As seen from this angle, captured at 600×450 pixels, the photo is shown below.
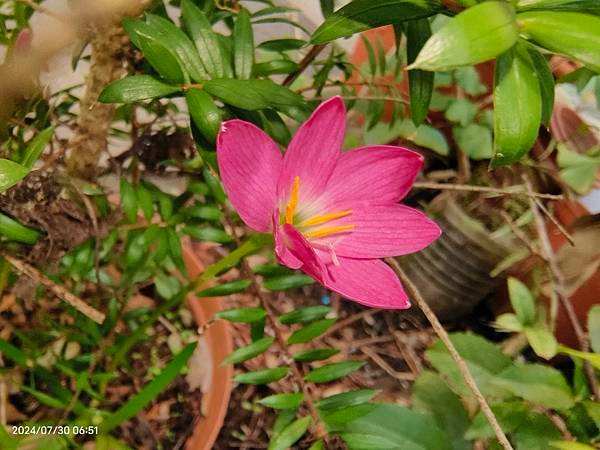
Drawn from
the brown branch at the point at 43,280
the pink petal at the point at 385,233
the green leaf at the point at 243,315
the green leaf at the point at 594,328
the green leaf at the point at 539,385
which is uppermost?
the pink petal at the point at 385,233

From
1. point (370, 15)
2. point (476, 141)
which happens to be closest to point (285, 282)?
point (370, 15)

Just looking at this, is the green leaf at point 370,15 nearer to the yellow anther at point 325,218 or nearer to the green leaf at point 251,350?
the yellow anther at point 325,218

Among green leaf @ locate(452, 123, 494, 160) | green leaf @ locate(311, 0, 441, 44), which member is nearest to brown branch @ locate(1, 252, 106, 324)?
green leaf @ locate(311, 0, 441, 44)

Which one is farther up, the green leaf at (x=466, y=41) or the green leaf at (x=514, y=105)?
the green leaf at (x=466, y=41)

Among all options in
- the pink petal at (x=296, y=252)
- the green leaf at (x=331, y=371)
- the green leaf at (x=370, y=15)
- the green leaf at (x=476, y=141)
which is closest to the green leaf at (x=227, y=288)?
the green leaf at (x=331, y=371)

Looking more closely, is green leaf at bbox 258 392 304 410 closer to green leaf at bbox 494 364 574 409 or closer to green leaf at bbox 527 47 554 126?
green leaf at bbox 494 364 574 409
